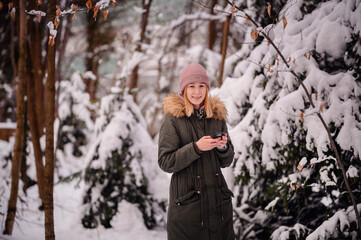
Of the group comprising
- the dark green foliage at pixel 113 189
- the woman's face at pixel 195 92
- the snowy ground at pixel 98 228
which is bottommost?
the snowy ground at pixel 98 228

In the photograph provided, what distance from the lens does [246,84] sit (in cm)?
351

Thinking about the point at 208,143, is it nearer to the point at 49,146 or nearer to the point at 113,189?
the point at 49,146

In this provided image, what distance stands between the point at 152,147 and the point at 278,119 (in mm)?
2594

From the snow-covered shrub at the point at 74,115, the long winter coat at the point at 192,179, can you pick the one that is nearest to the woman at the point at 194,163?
the long winter coat at the point at 192,179

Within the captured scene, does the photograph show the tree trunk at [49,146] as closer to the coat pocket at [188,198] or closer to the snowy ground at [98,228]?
the coat pocket at [188,198]

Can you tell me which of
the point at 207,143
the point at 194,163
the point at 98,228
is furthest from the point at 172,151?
the point at 98,228

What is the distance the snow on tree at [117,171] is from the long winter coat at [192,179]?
2.54 m

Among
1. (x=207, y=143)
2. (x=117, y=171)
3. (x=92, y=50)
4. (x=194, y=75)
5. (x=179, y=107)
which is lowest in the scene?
(x=117, y=171)

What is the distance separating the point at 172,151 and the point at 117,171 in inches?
108

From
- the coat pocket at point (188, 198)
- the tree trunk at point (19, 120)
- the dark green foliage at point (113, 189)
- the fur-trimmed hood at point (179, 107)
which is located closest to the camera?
the coat pocket at point (188, 198)

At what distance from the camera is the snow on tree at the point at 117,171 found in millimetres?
4441

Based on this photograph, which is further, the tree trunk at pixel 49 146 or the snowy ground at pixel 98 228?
the snowy ground at pixel 98 228

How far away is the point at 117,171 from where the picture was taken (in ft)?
15.0

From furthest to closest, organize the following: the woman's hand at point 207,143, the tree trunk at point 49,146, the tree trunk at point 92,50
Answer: the tree trunk at point 92,50 < the tree trunk at point 49,146 < the woman's hand at point 207,143
